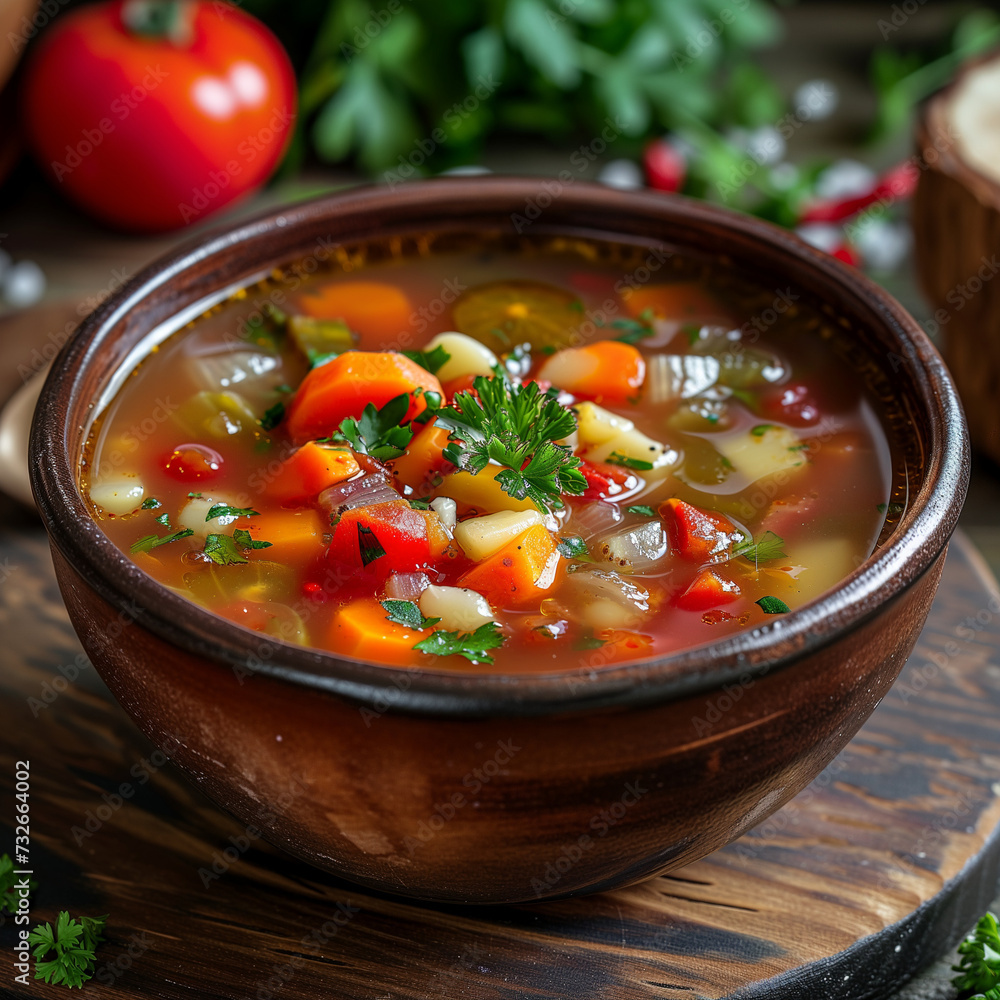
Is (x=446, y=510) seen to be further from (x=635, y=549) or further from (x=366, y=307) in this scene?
(x=366, y=307)

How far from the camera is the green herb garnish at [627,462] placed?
2.17m

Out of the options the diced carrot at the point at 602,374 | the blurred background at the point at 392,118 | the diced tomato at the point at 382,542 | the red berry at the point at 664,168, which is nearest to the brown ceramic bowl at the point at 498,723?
the diced tomato at the point at 382,542

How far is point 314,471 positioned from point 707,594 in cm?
68

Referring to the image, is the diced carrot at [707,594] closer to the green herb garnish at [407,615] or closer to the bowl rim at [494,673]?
the bowl rim at [494,673]

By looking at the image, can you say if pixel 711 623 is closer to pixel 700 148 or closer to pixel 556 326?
pixel 556 326

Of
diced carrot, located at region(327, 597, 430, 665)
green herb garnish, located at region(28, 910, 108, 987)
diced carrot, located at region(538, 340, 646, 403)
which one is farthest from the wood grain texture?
diced carrot, located at region(538, 340, 646, 403)

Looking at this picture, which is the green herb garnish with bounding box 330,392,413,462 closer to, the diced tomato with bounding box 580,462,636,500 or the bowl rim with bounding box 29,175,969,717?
the diced tomato with bounding box 580,462,636,500

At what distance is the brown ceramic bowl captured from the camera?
58.3 inches

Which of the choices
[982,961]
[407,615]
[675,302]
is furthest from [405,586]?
[982,961]

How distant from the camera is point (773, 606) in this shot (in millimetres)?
1815

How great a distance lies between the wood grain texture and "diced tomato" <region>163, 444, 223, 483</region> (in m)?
0.49

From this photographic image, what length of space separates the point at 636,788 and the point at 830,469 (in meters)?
0.82

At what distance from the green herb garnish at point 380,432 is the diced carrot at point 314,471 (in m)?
0.03

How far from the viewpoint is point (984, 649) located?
97.0 inches
